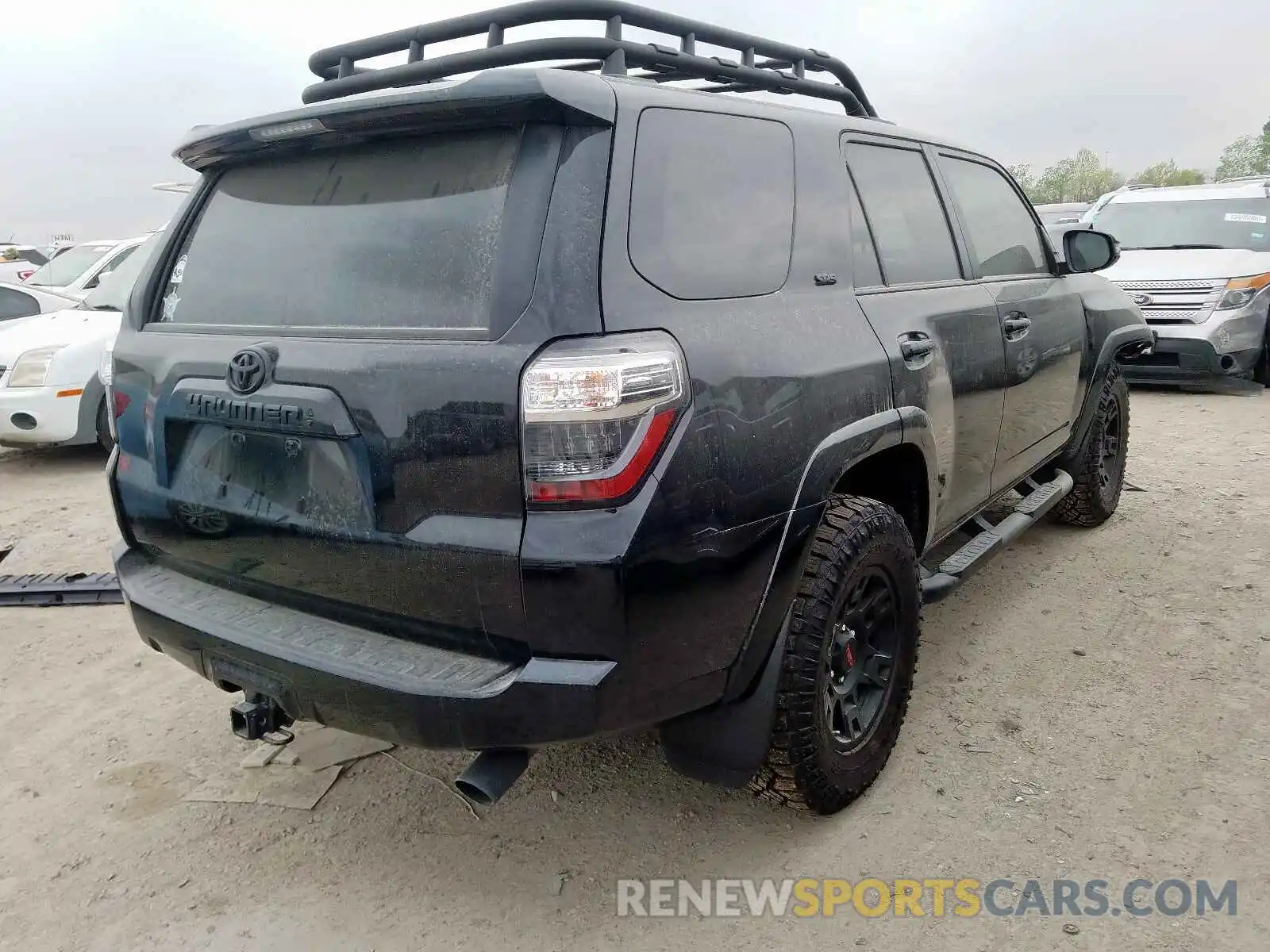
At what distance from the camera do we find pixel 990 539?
357 centimetres

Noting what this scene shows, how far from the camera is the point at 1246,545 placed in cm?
464

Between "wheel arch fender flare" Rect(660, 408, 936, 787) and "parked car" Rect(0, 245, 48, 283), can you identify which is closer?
"wheel arch fender flare" Rect(660, 408, 936, 787)

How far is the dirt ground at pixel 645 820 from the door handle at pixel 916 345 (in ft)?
3.99

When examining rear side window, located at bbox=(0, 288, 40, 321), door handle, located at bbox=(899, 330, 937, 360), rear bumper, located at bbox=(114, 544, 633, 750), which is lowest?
rear bumper, located at bbox=(114, 544, 633, 750)

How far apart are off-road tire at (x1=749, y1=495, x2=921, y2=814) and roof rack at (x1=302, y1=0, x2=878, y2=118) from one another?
4.12ft

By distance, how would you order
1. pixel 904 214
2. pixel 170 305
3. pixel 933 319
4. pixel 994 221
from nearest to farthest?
pixel 170 305 < pixel 933 319 < pixel 904 214 < pixel 994 221

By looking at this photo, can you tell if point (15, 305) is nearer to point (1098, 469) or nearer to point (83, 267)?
point (83, 267)

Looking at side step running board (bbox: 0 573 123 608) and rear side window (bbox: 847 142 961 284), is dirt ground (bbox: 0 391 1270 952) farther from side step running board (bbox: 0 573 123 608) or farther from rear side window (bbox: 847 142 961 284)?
rear side window (bbox: 847 142 961 284)

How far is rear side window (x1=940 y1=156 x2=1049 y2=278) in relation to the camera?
3592mm

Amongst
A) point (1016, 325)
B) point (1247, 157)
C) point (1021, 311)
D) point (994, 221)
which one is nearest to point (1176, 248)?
point (994, 221)

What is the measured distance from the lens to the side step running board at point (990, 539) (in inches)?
124

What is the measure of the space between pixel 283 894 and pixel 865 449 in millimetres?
1872

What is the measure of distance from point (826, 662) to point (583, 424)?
991mm

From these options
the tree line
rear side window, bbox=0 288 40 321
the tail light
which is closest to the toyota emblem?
the tail light
